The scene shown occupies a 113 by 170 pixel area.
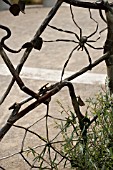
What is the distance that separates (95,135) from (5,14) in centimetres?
345

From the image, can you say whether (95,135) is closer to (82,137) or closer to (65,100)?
(82,137)

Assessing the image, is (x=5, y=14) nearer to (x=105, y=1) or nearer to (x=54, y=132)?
(x=54, y=132)

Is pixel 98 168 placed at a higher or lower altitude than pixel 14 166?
lower

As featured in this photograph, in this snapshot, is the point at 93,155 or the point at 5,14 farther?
the point at 5,14

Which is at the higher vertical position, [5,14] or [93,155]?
[5,14]

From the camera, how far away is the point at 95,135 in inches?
58.7

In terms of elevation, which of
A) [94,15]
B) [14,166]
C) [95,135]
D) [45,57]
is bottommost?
[95,135]

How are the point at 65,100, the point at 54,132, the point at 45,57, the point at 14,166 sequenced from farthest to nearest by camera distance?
the point at 45,57 < the point at 65,100 < the point at 54,132 < the point at 14,166

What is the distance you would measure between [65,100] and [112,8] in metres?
1.39

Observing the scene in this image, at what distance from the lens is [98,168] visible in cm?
146

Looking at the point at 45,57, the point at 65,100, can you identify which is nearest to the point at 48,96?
the point at 65,100

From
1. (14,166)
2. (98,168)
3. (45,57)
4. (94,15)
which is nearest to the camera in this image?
(98,168)

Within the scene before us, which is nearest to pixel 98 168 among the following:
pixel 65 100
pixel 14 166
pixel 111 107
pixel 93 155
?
pixel 93 155

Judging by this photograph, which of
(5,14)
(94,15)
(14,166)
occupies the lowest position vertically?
(14,166)
